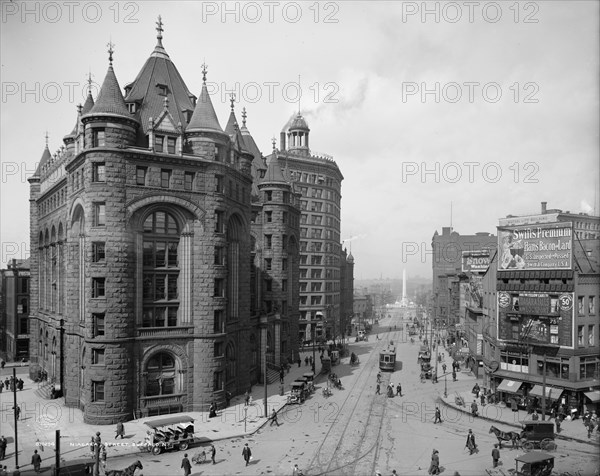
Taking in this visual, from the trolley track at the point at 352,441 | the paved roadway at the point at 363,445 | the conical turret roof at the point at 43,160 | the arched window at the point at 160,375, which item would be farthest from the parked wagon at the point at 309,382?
the conical turret roof at the point at 43,160

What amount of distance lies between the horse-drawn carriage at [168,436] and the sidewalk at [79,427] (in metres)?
1.14

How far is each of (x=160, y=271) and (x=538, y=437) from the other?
99.0 feet

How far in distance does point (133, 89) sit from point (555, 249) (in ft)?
130

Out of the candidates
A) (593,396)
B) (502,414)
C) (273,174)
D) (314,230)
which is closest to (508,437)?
(502,414)

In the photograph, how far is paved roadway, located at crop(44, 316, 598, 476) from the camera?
2841 cm

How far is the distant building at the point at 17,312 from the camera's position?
72.1 meters

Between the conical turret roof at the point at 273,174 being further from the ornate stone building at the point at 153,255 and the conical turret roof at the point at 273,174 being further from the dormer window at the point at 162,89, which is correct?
the dormer window at the point at 162,89

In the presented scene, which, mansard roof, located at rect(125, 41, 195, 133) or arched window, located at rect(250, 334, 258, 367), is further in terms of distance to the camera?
arched window, located at rect(250, 334, 258, 367)

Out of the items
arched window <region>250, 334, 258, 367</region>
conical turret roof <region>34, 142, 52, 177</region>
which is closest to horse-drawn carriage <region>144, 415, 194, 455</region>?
arched window <region>250, 334, 258, 367</region>

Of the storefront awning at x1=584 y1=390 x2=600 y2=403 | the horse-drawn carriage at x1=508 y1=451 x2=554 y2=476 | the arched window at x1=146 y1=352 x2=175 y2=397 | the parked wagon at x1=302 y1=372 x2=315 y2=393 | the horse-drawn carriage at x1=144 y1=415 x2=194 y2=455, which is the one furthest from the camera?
the parked wagon at x1=302 y1=372 x2=315 y2=393

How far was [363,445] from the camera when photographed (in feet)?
106

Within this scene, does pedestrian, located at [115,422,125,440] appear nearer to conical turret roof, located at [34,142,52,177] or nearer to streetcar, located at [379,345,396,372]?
streetcar, located at [379,345,396,372]

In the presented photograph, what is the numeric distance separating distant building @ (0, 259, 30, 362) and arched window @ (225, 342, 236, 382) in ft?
138

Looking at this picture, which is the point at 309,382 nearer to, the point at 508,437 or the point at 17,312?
the point at 508,437
